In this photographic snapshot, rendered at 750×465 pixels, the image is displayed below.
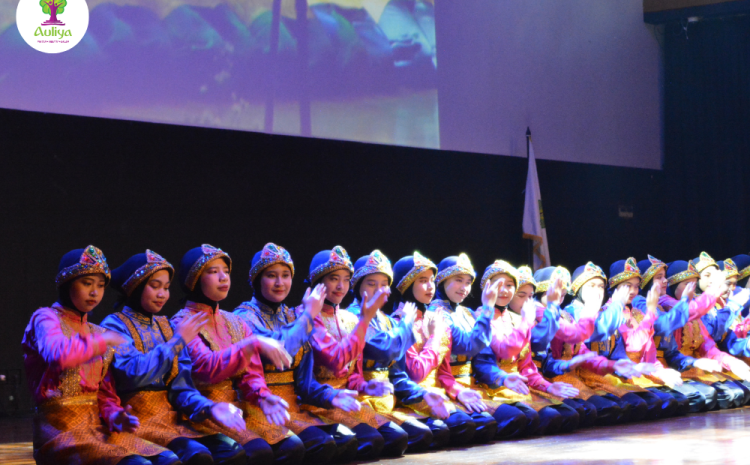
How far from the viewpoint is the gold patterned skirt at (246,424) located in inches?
162

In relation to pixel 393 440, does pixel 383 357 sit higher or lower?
higher

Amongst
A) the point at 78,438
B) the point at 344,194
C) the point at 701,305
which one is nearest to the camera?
the point at 78,438

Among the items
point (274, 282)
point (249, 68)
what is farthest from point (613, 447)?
point (249, 68)

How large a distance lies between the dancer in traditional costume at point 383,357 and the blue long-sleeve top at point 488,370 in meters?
0.62

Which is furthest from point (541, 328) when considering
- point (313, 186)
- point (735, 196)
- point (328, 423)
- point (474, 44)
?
point (735, 196)

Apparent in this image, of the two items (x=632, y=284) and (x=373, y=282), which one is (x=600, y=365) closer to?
(x=632, y=284)

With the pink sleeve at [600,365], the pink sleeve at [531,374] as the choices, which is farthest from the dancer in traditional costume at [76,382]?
the pink sleeve at [600,365]

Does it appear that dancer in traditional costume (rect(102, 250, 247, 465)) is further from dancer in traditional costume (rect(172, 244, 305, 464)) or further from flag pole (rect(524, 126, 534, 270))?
flag pole (rect(524, 126, 534, 270))

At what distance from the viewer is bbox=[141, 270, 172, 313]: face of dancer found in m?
4.11

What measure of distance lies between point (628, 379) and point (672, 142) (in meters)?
→ 4.93

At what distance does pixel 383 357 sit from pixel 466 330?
76cm

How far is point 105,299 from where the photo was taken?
21.1 feet

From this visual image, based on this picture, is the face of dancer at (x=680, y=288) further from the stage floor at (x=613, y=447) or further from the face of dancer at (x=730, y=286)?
the stage floor at (x=613, y=447)

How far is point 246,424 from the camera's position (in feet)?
14.0
